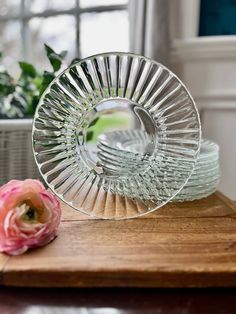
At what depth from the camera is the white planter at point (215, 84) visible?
0.99 m

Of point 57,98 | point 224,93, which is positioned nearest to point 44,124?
point 57,98

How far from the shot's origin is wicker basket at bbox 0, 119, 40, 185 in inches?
33.2

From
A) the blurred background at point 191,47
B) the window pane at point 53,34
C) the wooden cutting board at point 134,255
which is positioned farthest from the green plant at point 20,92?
the wooden cutting board at point 134,255

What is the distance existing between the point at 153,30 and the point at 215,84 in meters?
0.20

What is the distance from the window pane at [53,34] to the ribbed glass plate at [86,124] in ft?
1.95

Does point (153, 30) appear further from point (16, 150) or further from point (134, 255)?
point (134, 255)

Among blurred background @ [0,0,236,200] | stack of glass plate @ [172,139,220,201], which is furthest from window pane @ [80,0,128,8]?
stack of glass plate @ [172,139,220,201]

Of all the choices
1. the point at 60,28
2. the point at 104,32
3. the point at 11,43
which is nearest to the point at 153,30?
the point at 104,32

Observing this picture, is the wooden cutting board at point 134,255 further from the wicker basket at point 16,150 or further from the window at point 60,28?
the window at point 60,28

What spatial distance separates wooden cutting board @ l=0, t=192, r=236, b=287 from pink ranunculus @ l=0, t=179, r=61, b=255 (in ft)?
0.05

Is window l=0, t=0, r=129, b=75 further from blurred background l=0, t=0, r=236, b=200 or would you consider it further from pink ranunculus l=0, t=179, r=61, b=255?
pink ranunculus l=0, t=179, r=61, b=255

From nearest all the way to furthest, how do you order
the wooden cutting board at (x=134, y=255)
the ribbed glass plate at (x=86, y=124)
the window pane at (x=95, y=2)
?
the wooden cutting board at (x=134, y=255)
the ribbed glass plate at (x=86, y=124)
the window pane at (x=95, y=2)

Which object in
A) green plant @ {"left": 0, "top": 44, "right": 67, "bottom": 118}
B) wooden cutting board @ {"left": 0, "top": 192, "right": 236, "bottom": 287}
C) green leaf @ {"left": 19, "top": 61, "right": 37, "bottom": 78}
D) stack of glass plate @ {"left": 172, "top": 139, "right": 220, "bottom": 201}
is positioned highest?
green leaf @ {"left": 19, "top": 61, "right": 37, "bottom": 78}

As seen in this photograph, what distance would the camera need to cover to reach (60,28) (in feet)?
4.07
